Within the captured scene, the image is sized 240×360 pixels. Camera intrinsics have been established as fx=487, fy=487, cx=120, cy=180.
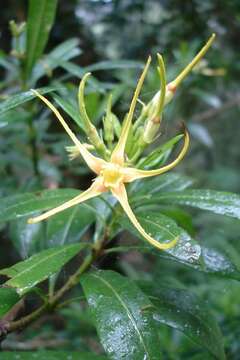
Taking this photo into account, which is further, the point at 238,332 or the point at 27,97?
the point at 238,332

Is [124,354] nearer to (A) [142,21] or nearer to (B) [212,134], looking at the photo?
(A) [142,21]

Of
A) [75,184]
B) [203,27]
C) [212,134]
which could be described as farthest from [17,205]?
[212,134]

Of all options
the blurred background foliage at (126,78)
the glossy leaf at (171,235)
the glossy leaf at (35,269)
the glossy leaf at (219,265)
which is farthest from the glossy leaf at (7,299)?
the blurred background foliage at (126,78)

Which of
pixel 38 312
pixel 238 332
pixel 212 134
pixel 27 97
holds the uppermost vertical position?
pixel 27 97

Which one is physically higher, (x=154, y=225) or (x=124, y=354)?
(x=154, y=225)

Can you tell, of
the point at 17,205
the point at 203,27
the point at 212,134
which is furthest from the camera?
the point at 212,134

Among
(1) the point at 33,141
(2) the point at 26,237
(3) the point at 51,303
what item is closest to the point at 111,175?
(3) the point at 51,303

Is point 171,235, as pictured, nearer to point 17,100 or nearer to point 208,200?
point 208,200
